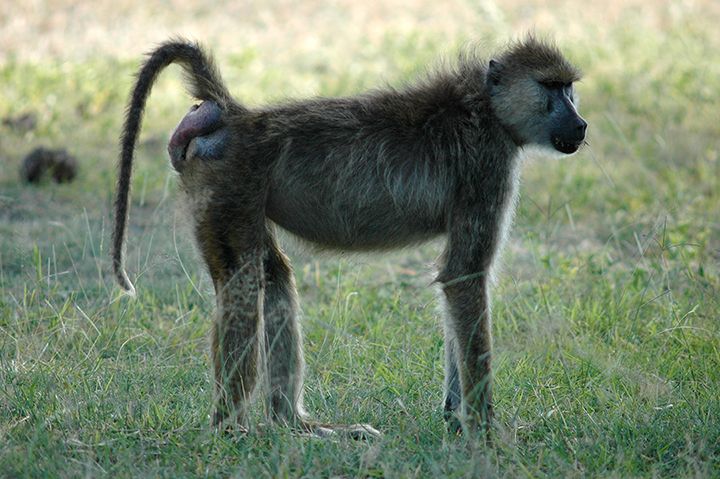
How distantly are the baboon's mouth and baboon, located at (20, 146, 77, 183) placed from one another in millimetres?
3804

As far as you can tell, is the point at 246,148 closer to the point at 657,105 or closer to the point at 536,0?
the point at 657,105

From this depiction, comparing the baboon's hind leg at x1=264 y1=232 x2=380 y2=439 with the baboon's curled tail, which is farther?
the baboon's hind leg at x1=264 y1=232 x2=380 y2=439

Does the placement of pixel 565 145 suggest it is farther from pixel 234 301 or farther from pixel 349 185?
pixel 234 301

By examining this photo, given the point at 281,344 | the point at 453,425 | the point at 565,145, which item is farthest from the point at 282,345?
the point at 565,145

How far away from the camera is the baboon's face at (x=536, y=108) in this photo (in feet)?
12.7

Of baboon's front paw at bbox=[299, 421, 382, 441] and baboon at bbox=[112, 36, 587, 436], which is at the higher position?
baboon at bbox=[112, 36, 587, 436]

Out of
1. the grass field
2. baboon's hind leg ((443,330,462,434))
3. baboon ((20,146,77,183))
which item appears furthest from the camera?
baboon ((20,146,77,183))

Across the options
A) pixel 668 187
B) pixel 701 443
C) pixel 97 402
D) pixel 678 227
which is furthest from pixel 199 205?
pixel 668 187

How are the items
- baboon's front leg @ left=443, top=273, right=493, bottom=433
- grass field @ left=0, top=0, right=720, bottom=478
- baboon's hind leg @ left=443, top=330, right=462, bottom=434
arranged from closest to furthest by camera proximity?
grass field @ left=0, top=0, right=720, bottom=478 → baboon's front leg @ left=443, top=273, right=493, bottom=433 → baboon's hind leg @ left=443, top=330, right=462, bottom=434

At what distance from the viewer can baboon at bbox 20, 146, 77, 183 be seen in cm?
669

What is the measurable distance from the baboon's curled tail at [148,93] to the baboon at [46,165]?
3.20m

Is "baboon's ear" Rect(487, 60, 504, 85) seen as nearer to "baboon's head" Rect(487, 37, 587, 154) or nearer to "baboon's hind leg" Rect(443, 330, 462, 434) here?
"baboon's head" Rect(487, 37, 587, 154)

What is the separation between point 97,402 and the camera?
3.71 m

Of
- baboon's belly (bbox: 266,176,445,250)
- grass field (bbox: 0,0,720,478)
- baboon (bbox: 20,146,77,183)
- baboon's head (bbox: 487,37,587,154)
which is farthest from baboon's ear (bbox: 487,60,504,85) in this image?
baboon (bbox: 20,146,77,183)
